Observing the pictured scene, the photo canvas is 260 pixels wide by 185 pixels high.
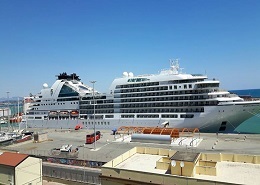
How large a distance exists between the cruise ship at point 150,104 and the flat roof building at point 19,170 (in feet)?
62.3

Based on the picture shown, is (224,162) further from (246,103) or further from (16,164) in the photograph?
(246,103)

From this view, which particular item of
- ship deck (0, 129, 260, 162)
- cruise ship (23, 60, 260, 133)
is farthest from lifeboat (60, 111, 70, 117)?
ship deck (0, 129, 260, 162)

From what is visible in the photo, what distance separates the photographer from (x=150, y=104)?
53.9 meters

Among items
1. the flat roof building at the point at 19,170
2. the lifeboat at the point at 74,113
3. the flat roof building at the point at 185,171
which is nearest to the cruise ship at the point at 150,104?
the lifeboat at the point at 74,113

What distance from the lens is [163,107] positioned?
52219 mm

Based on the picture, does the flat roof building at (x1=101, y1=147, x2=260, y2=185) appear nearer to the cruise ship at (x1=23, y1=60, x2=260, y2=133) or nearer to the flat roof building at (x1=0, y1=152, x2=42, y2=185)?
the flat roof building at (x1=0, y1=152, x2=42, y2=185)

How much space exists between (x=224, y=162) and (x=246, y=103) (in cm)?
2893

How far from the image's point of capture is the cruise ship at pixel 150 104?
4666cm

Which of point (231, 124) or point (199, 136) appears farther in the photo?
point (231, 124)

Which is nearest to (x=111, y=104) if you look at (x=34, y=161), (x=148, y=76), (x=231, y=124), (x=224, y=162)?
(x=148, y=76)

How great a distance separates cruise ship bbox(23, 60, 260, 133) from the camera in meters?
46.7

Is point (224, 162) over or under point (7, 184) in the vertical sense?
over

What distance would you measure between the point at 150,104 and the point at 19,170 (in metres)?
34.7

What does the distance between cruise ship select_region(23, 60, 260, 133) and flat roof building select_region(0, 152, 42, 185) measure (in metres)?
19.0
